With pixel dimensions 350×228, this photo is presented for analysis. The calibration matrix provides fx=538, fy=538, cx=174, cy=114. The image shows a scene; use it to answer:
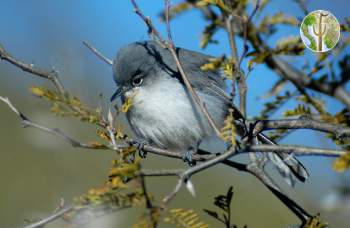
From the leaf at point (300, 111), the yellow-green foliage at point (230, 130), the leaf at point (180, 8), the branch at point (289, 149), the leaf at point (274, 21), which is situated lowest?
the branch at point (289, 149)

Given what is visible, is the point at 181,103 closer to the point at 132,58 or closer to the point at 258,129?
the point at 132,58

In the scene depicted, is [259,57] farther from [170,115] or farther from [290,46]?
[170,115]

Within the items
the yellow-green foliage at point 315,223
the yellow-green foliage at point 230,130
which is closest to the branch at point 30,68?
the yellow-green foliage at point 230,130

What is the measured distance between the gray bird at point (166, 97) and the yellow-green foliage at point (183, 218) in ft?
5.86

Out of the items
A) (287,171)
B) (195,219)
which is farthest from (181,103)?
(195,219)

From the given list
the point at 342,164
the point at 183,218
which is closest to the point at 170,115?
the point at 183,218

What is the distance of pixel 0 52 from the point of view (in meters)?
1.66

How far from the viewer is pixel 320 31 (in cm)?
163

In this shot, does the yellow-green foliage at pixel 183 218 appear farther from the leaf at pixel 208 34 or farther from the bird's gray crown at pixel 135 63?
the bird's gray crown at pixel 135 63

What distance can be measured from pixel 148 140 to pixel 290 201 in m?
1.75

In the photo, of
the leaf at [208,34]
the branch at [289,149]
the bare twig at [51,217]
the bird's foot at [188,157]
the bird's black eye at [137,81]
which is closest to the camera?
the bare twig at [51,217]

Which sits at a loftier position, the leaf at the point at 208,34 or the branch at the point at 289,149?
the leaf at the point at 208,34

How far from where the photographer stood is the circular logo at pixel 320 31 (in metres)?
1.57

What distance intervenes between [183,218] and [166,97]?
1868 mm
